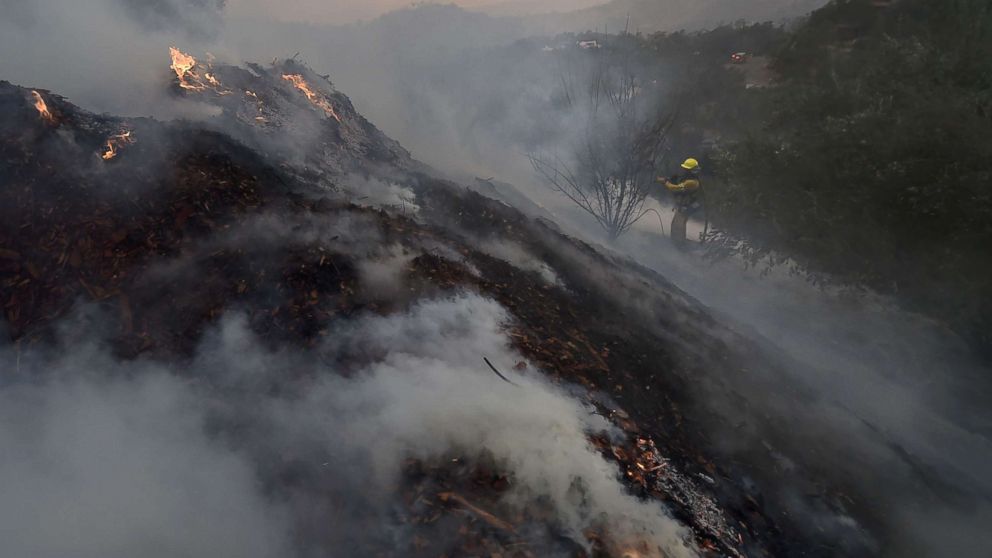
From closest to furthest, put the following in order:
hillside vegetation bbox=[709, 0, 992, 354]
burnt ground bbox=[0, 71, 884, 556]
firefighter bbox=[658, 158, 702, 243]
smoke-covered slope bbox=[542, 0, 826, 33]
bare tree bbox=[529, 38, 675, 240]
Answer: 1. burnt ground bbox=[0, 71, 884, 556]
2. hillside vegetation bbox=[709, 0, 992, 354]
3. bare tree bbox=[529, 38, 675, 240]
4. firefighter bbox=[658, 158, 702, 243]
5. smoke-covered slope bbox=[542, 0, 826, 33]

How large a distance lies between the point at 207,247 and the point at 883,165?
38.0 feet

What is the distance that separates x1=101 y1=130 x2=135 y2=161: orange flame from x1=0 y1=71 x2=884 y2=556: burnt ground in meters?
0.08

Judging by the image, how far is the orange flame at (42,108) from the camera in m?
6.31

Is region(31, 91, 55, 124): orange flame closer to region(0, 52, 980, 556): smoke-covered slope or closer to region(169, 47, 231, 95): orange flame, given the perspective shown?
region(0, 52, 980, 556): smoke-covered slope

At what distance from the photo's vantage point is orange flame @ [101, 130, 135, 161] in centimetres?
645

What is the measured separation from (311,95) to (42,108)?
276 inches

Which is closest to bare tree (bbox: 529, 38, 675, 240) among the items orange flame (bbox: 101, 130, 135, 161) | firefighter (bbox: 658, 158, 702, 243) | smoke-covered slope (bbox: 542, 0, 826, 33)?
firefighter (bbox: 658, 158, 702, 243)

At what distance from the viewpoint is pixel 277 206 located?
6.58 meters

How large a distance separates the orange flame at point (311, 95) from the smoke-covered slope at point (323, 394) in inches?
204

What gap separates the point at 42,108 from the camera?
20.8 ft

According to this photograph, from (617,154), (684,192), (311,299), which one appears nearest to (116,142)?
(311,299)

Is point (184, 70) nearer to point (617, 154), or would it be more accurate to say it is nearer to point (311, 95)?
point (311, 95)

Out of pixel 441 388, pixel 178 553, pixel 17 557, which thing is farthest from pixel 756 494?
pixel 17 557

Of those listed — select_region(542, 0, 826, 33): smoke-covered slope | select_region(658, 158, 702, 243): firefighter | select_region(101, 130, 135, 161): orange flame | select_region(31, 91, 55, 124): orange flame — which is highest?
select_region(542, 0, 826, 33): smoke-covered slope
